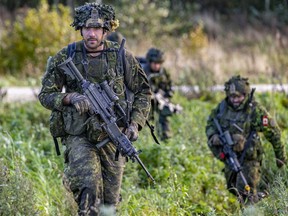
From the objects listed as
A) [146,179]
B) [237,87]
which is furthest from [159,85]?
[237,87]

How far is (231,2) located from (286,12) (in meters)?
3.35

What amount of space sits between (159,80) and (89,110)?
16.5 feet

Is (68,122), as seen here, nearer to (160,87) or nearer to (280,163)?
(280,163)

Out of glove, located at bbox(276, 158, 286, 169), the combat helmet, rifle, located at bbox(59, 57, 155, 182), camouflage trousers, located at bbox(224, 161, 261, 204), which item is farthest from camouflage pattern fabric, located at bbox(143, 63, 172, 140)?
rifle, located at bbox(59, 57, 155, 182)

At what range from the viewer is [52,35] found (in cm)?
1709

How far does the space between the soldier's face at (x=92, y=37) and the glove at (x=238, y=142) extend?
90.6 inches

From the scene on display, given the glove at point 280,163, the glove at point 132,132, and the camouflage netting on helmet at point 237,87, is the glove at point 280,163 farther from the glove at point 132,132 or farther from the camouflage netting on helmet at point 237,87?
the glove at point 132,132

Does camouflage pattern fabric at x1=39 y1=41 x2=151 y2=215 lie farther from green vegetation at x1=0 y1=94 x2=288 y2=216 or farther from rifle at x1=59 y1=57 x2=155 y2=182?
green vegetation at x1=0 y1=94 x2=288 y2=216

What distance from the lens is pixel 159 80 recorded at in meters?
10.3

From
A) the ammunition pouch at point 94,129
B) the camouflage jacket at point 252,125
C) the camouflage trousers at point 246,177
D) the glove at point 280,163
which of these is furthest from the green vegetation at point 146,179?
the ammunition pouch at point 94,129

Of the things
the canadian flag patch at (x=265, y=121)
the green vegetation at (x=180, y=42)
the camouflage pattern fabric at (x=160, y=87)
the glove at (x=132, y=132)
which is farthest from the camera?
the green vegetation at (x=180, y=42)

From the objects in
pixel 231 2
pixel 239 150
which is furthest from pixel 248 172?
pixel 231 2

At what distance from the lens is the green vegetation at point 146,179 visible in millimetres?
5221

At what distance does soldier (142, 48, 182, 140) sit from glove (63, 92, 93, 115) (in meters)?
4.79
